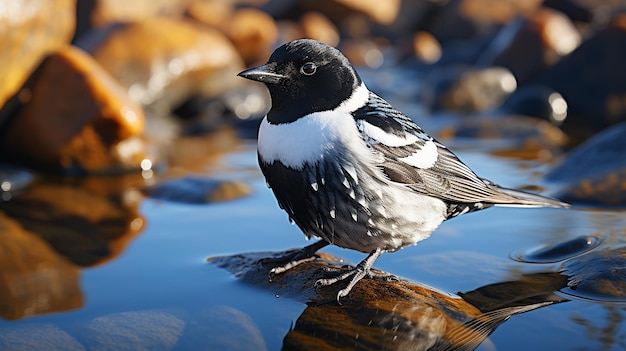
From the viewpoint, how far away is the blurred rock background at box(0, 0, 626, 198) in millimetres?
8359

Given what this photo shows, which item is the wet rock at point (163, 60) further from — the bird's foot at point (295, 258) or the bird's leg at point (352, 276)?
the bird's leg at point (352, 276)

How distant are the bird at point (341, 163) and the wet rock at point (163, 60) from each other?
6.85 metres

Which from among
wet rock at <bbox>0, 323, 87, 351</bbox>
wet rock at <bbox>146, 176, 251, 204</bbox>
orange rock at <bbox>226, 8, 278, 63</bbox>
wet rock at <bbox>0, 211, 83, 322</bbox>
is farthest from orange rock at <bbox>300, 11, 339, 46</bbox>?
wet rock at <bbox>0, 323, 87, 351</bbox>

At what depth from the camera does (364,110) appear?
4.54 m

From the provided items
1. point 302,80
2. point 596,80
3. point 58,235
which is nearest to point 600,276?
point 302,80

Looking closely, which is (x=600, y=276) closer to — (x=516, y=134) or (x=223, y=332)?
(x=223, y=332)

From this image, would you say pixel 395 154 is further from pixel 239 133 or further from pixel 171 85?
pixel 171 85

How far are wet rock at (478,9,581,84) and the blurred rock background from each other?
0.9 inches

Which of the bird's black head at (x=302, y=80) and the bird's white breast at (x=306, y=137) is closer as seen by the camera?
the bird's white breast at (x=306, y=137)

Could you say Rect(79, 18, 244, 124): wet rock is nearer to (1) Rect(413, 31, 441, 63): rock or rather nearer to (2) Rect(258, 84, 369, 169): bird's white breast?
(2) Rect(258, 84, 369, 169): bird's white breast

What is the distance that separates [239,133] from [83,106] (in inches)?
126

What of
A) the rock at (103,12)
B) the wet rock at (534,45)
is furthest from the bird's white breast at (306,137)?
the rock at (103,12)

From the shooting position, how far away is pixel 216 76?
1300 centimetres

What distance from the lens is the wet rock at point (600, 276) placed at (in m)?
4.46
